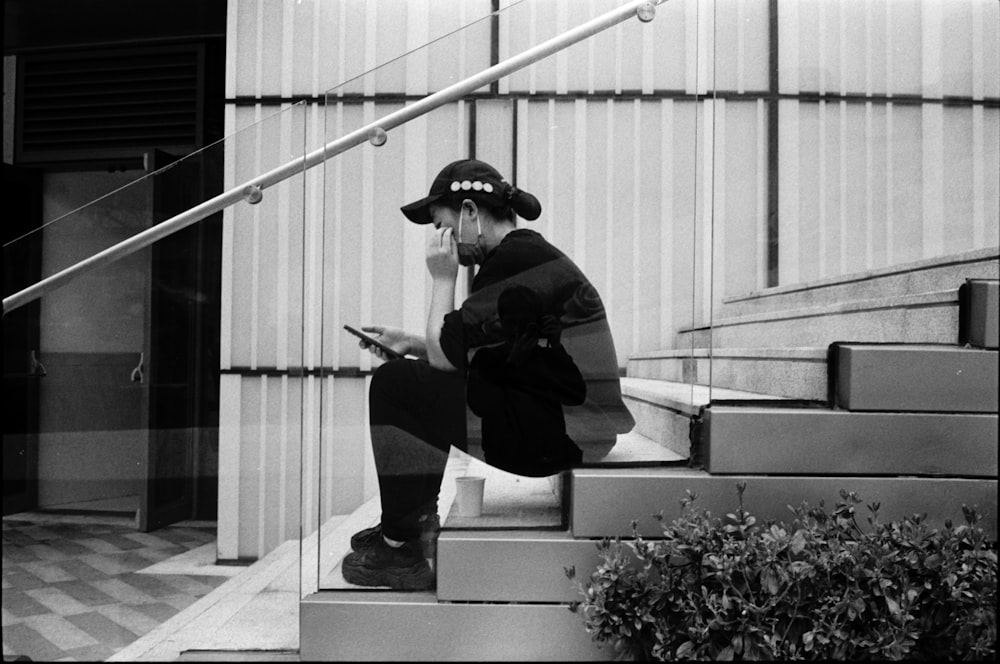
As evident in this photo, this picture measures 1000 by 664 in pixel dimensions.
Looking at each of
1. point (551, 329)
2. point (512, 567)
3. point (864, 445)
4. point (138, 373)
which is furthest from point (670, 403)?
point (138, 373)

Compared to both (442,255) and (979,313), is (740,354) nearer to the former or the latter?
(979,313)

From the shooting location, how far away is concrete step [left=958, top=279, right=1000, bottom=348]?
1805mm

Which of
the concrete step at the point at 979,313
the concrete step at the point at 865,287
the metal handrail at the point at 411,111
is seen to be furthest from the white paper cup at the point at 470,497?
the concrete step at the point at 979,313

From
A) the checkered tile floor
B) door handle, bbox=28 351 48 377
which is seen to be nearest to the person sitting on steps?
the checkered tile floor

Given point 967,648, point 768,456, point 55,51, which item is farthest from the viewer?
point 55,51

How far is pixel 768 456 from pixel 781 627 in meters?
0.40

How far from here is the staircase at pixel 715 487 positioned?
1793mm

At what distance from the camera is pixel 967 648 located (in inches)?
63.2

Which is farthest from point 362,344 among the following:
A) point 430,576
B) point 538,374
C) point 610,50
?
point 610,50

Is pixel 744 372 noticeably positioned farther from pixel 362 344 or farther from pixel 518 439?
pixel 362 344

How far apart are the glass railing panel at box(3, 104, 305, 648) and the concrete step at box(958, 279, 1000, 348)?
1756mm

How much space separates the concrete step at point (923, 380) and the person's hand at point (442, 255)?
104 centimetres

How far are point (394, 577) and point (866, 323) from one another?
1.42 meters

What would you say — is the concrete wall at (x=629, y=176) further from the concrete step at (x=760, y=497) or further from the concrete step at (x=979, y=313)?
the concrete step at (x=760, y=497)
